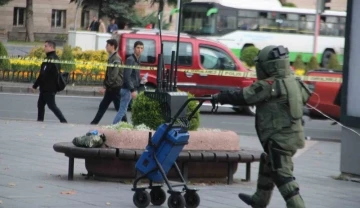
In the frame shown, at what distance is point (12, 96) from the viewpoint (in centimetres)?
2694

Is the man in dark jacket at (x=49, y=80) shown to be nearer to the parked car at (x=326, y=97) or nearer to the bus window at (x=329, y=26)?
the parked car at (x=326, y=97)

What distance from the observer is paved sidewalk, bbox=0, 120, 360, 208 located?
9953 millimetres

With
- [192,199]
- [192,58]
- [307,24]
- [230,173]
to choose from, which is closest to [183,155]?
[230,173]

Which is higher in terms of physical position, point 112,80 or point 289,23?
point 289,23

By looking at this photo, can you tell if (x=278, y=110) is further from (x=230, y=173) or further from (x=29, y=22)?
(x=29, y=22)

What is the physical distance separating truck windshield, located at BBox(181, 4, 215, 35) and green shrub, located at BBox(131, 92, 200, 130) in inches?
1312

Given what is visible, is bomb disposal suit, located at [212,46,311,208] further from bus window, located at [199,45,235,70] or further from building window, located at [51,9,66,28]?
building window, located at [51,9,66,28]

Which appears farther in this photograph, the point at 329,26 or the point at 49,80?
the point at 329,26

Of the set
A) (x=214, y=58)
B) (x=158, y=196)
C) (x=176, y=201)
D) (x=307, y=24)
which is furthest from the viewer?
(x=307, y=24)

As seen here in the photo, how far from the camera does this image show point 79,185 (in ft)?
36.0

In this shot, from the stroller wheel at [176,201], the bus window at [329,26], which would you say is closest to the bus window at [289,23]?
the bus window at [329,26]

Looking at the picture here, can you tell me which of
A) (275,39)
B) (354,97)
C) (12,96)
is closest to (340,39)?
(275,39)

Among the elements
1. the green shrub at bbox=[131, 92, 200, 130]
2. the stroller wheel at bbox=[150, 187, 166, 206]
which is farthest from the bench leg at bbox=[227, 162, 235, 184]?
the stroller wheel at bbox=[150, 187, 166, 206]

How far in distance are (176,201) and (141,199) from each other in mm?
351
